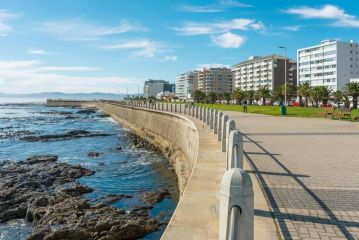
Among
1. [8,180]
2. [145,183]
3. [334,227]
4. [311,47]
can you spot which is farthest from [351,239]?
[311,47]

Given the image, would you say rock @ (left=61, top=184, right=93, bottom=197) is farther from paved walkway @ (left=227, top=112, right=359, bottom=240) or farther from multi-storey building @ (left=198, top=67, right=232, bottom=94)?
multi-storey building @ (left=198, top=67, right=232, bottom=94)

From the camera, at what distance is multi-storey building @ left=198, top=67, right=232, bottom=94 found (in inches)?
6909

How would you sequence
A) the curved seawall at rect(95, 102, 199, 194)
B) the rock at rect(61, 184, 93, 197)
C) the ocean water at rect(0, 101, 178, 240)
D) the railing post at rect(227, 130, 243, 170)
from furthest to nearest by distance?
the curved seawall at rect(95, 102, 199, 194), the rock at rect(61, 184, 93, 197), the ocean water at rect(0, 101, 178, 240), the railing post at rect(227, 130, 243, 170)

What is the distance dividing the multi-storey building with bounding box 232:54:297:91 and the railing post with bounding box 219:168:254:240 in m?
127

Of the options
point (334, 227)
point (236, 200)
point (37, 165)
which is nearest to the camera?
point (236, 200)

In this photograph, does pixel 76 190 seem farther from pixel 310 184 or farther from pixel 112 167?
pixel 310 184

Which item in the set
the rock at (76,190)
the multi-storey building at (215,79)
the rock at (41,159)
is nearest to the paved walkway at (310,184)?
the rock at (76,190)

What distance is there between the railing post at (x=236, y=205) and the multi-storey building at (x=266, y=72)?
127m

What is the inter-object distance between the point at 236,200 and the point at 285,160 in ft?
21.2

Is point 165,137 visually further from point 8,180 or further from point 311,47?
point 311,47

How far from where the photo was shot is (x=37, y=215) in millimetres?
10930

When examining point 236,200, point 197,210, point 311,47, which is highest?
point 311,47

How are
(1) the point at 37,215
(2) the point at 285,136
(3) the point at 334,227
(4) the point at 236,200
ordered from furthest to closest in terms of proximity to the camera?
1. (2) the point at 285,136
2. (1) the point at 37,215
3. (3) the point at 334,227
4. (4) the point at 236,200


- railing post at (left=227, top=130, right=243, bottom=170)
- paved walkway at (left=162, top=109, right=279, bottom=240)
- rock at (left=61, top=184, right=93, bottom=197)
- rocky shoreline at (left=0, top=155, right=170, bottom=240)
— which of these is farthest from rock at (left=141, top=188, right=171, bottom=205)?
railing post at (left=227, top=130, right=243, bottom=170)
